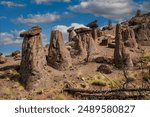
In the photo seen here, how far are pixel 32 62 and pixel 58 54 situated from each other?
14.1 feet

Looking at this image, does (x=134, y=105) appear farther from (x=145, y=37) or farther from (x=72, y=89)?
(x=145, y=37)

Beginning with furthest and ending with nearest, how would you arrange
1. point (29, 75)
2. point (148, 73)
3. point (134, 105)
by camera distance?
1. point (148, 73)
2. point (29, 75)
3. point (134, 105)

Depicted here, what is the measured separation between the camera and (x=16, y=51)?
5466 cm

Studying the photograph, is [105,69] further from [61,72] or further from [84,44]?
[84,44]

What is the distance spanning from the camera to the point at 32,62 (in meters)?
34.9

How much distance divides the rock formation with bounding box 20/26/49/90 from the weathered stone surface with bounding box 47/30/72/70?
10.3 feet

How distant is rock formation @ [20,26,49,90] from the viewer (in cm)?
3475

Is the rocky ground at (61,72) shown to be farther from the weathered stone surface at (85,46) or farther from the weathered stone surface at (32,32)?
the weathered stone surface at (85,46)

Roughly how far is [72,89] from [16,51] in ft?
76.4

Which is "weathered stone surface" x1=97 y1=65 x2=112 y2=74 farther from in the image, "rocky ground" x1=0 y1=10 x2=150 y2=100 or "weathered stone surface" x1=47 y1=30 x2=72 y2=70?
"weathered stone surface" x1=47 y1=30 x2=72 y2=70

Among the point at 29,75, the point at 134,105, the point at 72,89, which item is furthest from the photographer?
the point at 29,75

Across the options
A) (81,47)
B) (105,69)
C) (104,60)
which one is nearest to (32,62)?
(105,69)

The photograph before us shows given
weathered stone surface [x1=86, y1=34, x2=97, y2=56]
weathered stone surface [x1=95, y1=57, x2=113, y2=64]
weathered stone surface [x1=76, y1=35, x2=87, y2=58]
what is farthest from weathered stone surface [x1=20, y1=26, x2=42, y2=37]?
weathered stone surface [x1=76, y1=35, x2=87, y2=58]

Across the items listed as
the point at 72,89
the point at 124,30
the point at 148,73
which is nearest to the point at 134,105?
the point at 72,89
